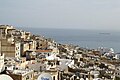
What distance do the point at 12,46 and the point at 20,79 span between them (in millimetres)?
12248

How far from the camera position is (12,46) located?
32.2 m

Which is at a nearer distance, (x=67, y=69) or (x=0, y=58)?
(x=0, y=58)

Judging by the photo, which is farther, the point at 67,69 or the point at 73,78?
the point at 67,69

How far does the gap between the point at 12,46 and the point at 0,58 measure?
8.37m

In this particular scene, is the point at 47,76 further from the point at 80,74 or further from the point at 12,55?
the point at 12,55

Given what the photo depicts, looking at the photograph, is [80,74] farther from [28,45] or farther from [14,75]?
[28,45]

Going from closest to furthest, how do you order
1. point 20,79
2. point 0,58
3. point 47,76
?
point 47,76 < point 20,79 < point 0,58

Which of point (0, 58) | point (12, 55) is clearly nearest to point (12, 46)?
point (12, 55)

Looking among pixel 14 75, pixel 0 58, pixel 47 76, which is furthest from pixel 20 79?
pixel 0 58

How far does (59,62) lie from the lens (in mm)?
29891

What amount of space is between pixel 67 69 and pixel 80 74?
111 inches

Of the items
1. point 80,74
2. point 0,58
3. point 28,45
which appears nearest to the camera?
point 0,58

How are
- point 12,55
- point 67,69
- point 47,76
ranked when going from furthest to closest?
point 12,55, point 67,69, point 47,76

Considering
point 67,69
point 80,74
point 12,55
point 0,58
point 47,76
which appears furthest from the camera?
point 12,55
